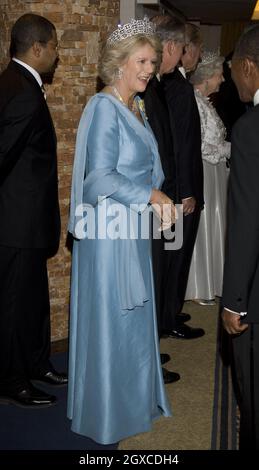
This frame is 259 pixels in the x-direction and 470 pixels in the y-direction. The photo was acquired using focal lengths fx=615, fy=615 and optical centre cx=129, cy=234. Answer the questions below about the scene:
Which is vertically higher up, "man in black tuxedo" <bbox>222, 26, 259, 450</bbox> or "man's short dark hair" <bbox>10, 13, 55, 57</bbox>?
"man's short dark hair" <bbox>10, 13, 55, 57</bbox>

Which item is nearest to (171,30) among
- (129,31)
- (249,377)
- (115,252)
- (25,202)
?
(129,31)

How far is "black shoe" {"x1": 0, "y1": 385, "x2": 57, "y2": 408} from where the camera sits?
10.7ft

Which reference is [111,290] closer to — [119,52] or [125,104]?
[125,104]

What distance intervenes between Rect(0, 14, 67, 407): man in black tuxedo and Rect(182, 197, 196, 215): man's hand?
90cm

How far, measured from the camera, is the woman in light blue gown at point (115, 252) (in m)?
2.66

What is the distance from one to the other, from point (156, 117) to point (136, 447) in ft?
5.76

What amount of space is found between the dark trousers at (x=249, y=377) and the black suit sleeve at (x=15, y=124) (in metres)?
1.39

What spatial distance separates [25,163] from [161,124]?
0.86 metres

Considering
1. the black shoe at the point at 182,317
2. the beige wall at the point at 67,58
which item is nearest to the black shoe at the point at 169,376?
the black shoe at the point at 182,317

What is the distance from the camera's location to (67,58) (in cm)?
376

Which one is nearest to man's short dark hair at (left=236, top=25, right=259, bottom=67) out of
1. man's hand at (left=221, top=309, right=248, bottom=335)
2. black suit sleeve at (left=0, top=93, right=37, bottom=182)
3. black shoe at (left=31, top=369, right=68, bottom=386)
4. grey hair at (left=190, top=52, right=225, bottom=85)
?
man's hand at (left=221, top=309, right=248, bottom=335)

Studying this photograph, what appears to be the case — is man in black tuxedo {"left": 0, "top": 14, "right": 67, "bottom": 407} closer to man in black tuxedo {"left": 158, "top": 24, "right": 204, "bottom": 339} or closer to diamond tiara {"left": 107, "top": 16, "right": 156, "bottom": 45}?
diamond tiara {"left": 107, "top": 16, "right": 156, "bottom": 45}

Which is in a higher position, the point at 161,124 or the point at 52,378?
the point at 161,124

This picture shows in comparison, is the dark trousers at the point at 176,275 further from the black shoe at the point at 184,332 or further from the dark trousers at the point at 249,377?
the dark trousers at the point at 249,377
